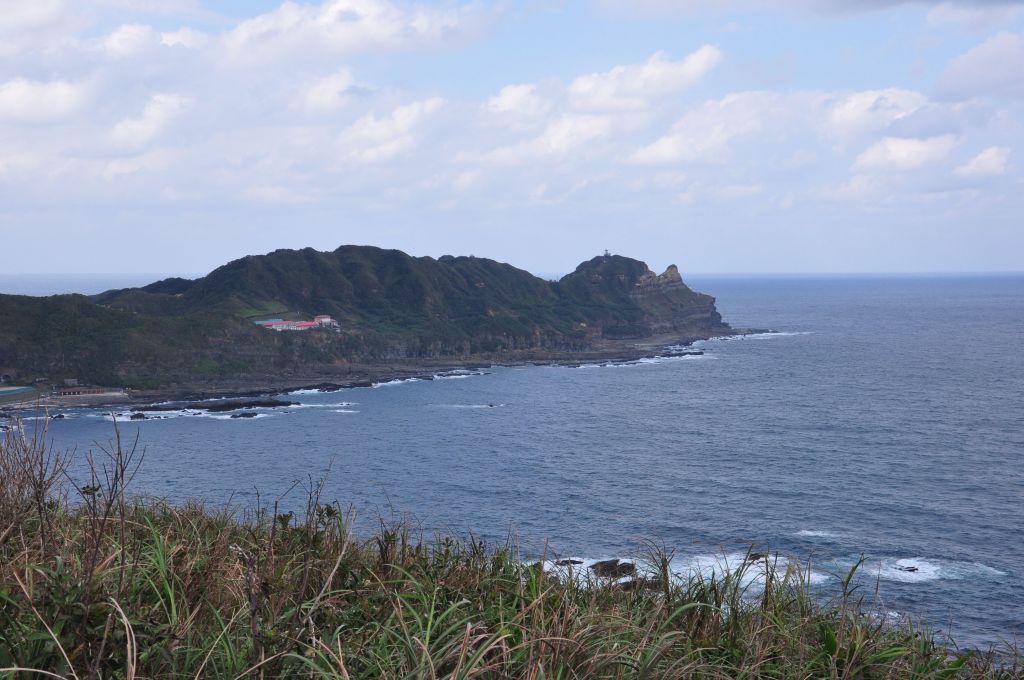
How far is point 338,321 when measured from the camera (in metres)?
120

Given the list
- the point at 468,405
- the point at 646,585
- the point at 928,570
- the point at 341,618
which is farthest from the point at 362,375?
the point at 341,618

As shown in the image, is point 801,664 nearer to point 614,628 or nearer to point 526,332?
point 614,628

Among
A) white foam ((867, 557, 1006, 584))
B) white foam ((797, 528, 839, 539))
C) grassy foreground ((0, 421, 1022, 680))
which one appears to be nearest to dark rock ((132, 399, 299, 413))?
white foam ((797, 528, 839, 539))

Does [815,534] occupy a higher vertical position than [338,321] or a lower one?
lower

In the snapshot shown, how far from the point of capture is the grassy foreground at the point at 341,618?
423 cm

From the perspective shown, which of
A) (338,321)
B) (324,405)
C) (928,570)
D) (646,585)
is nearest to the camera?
(646,585)

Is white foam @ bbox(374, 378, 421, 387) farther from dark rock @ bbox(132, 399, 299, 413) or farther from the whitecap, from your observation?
dark rock @ bbox(132, 399, 299, 413)

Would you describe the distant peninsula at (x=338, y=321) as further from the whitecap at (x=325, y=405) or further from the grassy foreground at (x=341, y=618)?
the grassy foreground at (x=341, y=618)

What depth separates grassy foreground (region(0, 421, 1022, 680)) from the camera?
13.9ft

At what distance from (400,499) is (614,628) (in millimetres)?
36654

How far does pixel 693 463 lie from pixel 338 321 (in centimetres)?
7934

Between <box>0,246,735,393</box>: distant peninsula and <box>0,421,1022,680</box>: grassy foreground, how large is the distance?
84.3 meters

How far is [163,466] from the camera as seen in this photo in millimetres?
51250

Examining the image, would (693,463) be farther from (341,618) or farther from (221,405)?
(221,405)
